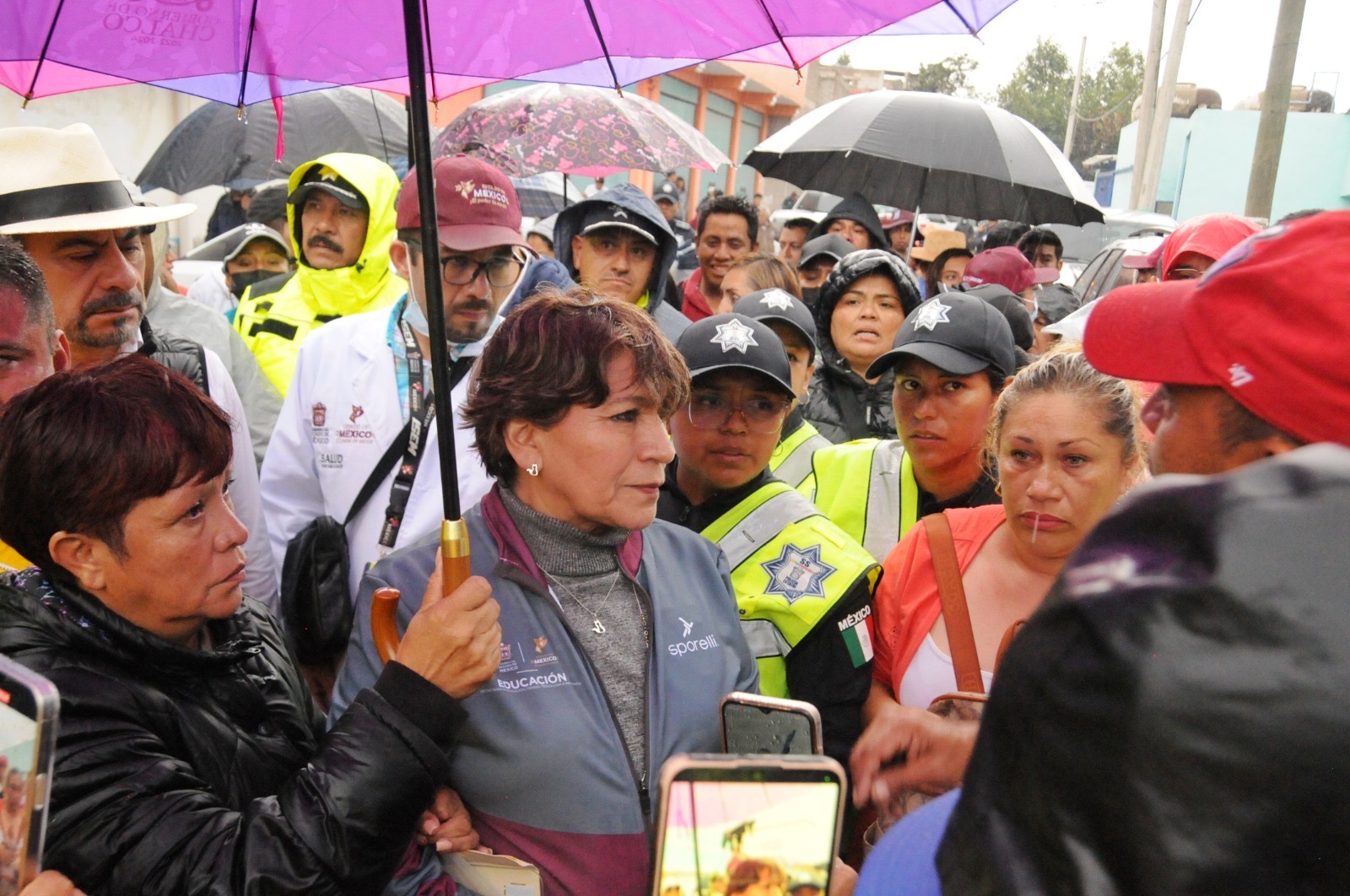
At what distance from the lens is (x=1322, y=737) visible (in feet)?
2.38

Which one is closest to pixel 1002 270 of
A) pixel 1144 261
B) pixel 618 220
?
pixel 1144 261

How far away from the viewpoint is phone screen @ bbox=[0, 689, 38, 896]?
1.17 meters

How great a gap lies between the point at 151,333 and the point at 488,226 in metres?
1.06

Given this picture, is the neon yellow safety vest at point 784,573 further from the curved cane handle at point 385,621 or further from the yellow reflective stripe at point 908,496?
the curved cane handle at point 385,621

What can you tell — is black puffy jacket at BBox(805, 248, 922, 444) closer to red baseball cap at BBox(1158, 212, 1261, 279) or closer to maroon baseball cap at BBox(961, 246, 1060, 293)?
red baseball cap at BBox(1158, 212, 1261, 279)

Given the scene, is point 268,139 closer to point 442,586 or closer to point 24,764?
point 442,586

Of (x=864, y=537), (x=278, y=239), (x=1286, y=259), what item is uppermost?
(x=1286, y=259)

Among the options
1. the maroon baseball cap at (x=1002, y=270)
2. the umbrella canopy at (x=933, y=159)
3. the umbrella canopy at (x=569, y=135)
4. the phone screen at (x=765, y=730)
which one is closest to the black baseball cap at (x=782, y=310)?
the umbrella canopy at (x=569, y=135)

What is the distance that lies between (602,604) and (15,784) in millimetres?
1081

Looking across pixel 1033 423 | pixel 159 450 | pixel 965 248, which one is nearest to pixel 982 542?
pixel 1033 423

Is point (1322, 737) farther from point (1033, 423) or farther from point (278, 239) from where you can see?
point (278, 239)

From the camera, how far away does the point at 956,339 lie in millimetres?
3154

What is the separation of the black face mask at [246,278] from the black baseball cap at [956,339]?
466 centimetres

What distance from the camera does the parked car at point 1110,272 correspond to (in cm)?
728
